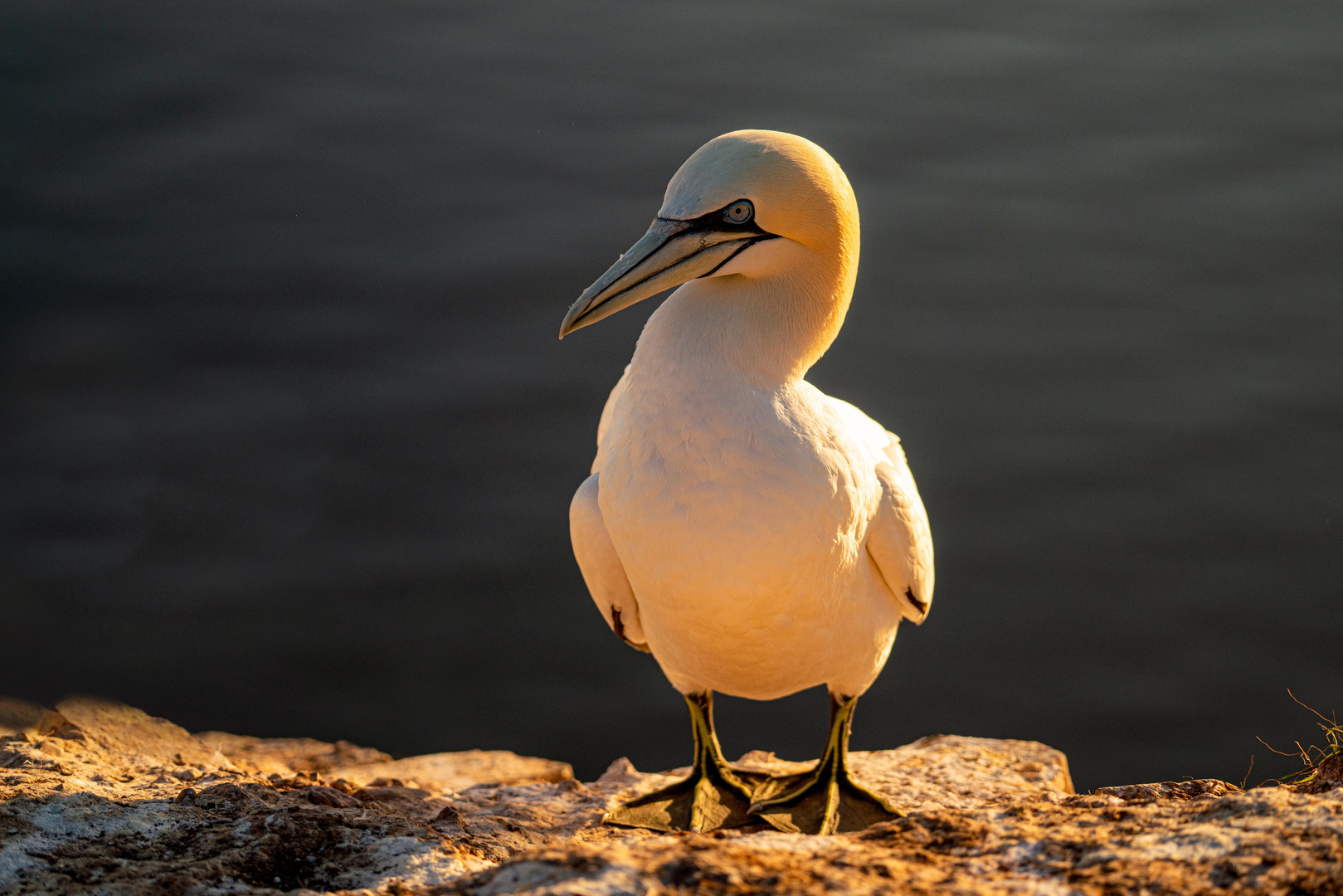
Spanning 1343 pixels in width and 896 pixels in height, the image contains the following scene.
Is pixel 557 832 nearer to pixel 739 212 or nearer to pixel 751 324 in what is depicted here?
pixel 751 324

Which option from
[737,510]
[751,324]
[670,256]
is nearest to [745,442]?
[737,510]

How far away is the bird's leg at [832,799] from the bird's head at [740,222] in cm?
142

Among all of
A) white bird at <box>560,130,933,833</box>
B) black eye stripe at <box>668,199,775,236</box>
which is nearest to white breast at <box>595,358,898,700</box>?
white bird at <box>560,130,933,833</box>

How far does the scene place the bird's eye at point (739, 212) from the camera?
7.91 ft

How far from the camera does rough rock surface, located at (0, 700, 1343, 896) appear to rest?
1356 millimetres

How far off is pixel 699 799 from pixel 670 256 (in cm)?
174

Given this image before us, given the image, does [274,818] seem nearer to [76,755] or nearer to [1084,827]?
[76,755]

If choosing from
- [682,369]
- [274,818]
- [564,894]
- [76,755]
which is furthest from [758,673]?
[76,755]

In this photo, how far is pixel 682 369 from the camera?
245cm

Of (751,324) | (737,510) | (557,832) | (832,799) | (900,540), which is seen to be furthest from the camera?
(832,799)

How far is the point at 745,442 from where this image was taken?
2402 millimetres

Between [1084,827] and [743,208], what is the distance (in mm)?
1493

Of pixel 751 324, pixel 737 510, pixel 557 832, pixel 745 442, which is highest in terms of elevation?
pixel 751 324

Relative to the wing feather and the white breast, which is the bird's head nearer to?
the white breast
